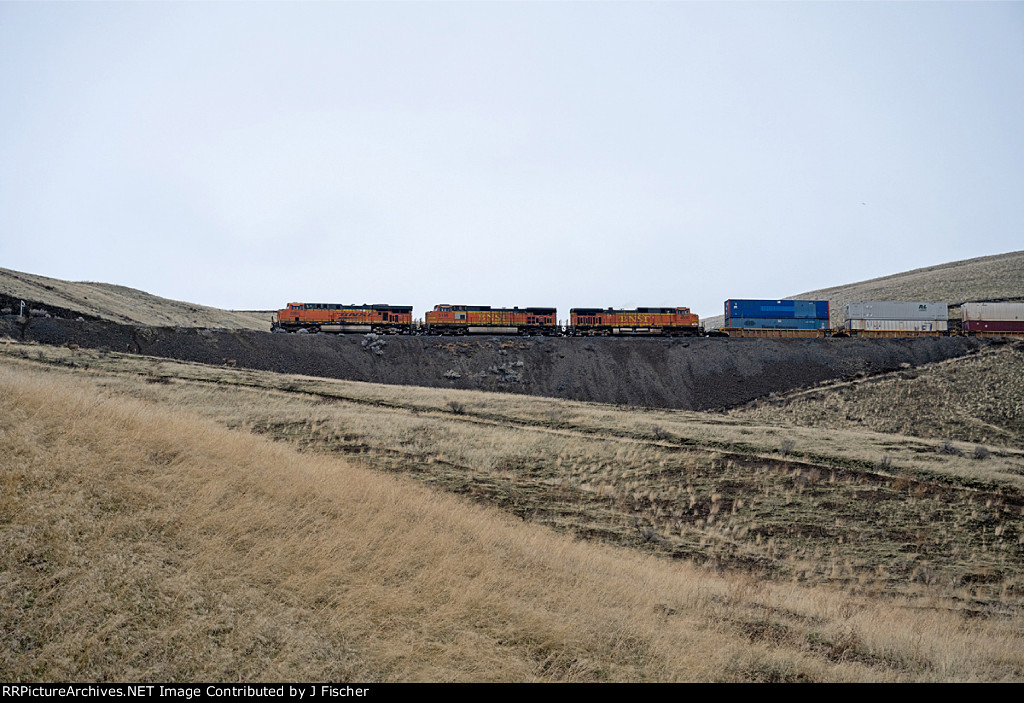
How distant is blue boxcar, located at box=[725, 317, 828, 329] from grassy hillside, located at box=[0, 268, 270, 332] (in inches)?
3002

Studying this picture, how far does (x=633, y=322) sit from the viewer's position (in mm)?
67438

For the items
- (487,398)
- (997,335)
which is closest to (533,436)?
(487,398)

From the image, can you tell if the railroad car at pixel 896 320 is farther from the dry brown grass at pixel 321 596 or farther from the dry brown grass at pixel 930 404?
the dry brown grass at pixel 321 596

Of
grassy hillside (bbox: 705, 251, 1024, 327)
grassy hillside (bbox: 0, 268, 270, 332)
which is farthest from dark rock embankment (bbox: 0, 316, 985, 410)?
grassy hillside (bbox: 705, 251, 1024, 327)

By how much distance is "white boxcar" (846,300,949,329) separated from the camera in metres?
65.9

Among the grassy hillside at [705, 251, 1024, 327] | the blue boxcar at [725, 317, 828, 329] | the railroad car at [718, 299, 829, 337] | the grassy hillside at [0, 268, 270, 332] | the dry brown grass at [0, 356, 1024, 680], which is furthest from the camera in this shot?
the grassy hillside at [705, 251, 1024, 327]

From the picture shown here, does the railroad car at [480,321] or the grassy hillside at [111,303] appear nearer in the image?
the railroad car at [480,321]

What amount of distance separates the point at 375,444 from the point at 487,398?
14052mm

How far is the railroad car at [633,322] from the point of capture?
66.9m

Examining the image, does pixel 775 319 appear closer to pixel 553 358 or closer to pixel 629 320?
pixel 629 320

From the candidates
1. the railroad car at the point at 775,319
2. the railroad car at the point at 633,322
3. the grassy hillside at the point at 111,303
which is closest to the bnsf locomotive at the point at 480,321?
the railroad car at the point at 633,322

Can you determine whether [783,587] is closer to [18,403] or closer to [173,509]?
[173,509]

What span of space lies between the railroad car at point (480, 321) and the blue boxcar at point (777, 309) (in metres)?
20.9

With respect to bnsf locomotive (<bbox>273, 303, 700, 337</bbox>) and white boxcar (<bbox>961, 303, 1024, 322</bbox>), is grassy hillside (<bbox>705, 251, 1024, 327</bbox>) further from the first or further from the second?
bnsf locomotive (<bbox>273, 303, 700, 337</bbox>)
